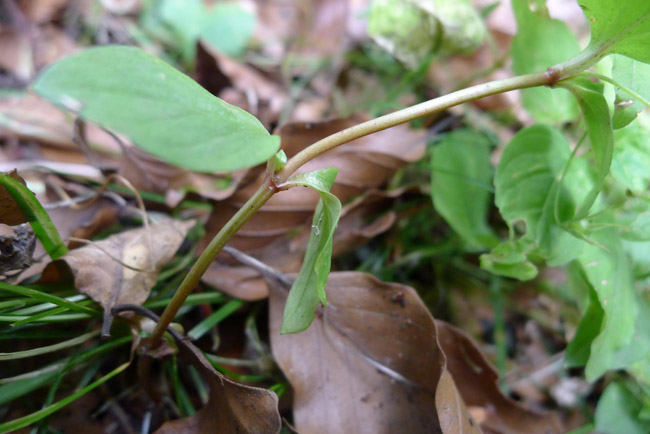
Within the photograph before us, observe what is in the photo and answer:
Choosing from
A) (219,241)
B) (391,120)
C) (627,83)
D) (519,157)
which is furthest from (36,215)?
(627,83)

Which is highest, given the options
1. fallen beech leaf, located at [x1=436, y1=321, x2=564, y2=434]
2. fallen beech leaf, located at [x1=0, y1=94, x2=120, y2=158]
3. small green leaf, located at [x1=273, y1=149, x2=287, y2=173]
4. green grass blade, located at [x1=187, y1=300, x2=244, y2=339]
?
small green leaf, located at [x1=273, y1=149, x2=287, y2=173]


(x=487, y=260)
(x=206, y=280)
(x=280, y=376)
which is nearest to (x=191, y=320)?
(x=206, y=280)

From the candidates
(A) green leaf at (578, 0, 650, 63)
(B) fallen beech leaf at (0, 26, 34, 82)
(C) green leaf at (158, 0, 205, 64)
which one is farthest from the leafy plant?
(B) fallen beech leaf at (0, 26, 34, 82)

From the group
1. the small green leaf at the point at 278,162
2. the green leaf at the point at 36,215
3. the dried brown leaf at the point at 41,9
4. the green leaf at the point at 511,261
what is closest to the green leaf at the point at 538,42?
the green leaf at the point at 511,261

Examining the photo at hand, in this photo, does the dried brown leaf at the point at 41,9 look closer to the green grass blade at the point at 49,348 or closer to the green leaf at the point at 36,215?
the green leaf at the point at 36,215

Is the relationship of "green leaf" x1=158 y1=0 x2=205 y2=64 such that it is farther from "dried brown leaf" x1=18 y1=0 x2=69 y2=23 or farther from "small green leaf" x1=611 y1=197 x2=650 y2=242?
"small green leaf" x1=611 y1=197 x2=650 y2=242
